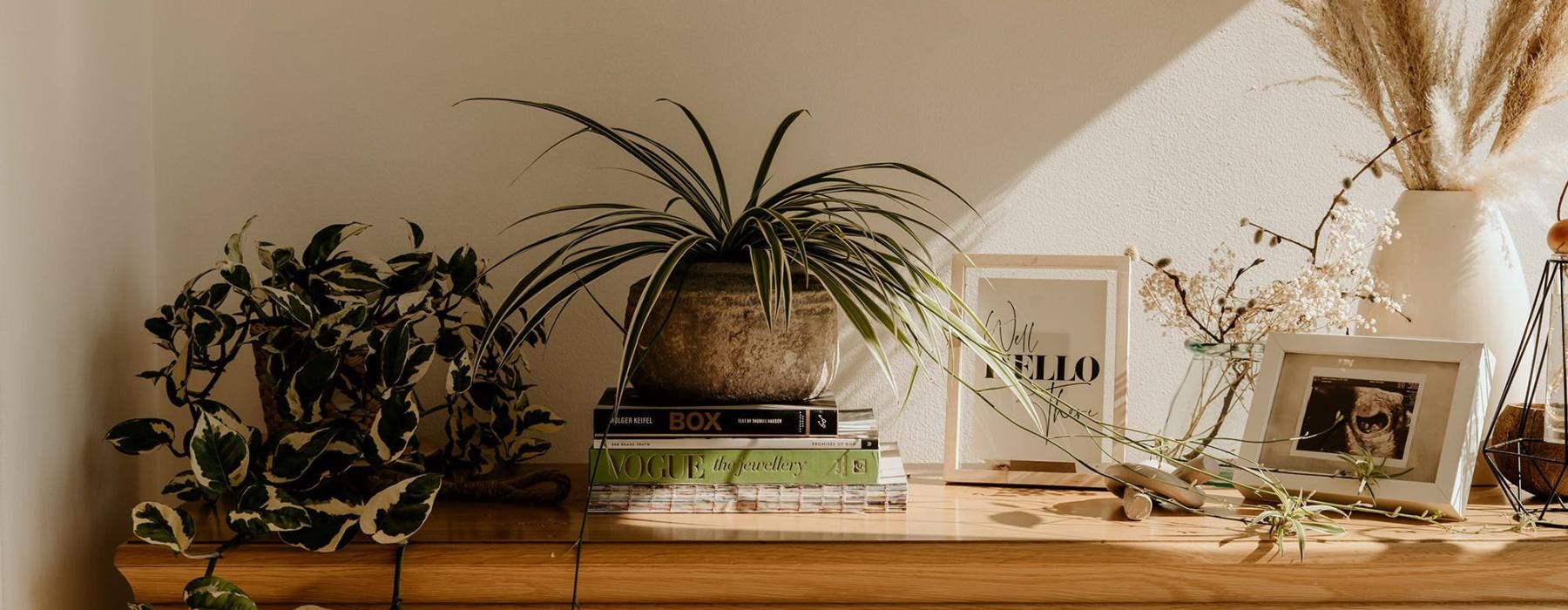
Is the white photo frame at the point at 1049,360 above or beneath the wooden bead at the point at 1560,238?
beneath

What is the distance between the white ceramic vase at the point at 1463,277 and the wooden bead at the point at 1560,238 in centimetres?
13

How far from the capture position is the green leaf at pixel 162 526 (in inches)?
41.5

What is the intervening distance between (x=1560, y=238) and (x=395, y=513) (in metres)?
1.27

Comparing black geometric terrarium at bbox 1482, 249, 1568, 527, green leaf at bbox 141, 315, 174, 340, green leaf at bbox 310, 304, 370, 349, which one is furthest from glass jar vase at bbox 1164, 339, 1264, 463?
green leaf at bbox 141, 315, 174, 340

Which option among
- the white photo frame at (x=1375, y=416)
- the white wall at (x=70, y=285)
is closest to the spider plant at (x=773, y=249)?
the white photo frame at (x=1375, y=416)

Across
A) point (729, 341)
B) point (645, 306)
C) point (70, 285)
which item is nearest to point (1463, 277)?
point (729, 341)

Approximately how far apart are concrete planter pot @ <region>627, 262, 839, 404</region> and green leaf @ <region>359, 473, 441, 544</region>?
28 centimetres

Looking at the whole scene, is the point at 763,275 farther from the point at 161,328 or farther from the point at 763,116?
the point at 161,328

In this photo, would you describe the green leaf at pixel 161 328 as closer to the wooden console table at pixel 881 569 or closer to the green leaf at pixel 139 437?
the green leaf at pixel 139 437

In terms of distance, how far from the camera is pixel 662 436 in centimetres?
122

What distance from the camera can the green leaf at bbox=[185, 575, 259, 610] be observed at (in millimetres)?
1022

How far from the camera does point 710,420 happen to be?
1.22m

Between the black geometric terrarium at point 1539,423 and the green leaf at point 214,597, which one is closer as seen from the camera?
the green leaf at point 214,597

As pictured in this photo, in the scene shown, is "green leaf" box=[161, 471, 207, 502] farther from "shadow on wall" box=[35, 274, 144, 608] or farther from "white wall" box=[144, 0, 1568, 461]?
"white wall" box=[144, 0, 1568, 461]
